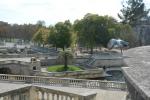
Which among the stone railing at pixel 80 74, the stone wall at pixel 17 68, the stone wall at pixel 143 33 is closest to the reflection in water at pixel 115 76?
the stone railing at pixel 80 74

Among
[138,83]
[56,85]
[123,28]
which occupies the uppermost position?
[123,28]

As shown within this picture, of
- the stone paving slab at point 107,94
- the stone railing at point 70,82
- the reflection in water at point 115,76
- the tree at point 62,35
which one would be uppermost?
the tree at point 62,35

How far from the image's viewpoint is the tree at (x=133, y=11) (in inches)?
3501

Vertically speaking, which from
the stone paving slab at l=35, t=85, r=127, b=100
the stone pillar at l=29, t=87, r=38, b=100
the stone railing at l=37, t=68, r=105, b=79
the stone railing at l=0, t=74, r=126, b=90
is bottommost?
the stone railing at l=37, t=68, r=105, b=79

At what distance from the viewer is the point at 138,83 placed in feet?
26.0

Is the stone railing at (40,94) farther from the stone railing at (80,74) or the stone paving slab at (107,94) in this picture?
the stone railing at (80,74)

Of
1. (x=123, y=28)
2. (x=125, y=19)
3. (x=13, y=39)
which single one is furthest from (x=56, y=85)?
(x=13, y=39)

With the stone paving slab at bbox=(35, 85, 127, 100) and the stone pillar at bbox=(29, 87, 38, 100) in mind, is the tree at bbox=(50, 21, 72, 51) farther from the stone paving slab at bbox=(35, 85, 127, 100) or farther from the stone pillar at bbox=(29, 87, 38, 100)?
the stone pillar at bbox=(29, 87, 38, 100)

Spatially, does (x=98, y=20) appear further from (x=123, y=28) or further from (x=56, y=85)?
(x=56, y=85)

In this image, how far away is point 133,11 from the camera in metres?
89.1

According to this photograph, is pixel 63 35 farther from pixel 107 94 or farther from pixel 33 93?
pixel 33 93

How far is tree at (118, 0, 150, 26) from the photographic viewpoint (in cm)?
8894

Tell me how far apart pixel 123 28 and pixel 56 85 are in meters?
50.1

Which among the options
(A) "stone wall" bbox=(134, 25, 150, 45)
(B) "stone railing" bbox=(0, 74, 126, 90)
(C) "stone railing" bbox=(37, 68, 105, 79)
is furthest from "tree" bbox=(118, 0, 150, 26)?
(B) "stone railing" bbox=(0, 74, 126, 90)
